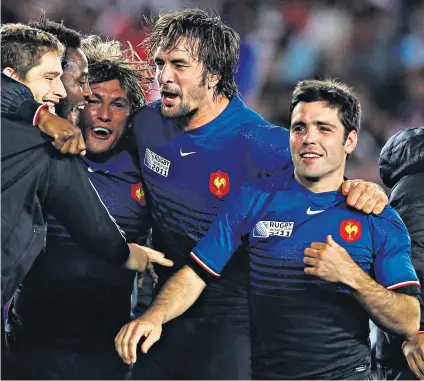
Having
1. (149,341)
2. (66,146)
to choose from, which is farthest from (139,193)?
(149,341)

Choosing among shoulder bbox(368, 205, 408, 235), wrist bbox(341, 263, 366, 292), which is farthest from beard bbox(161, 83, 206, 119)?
wrist bbox(341, 263, 366, 292)

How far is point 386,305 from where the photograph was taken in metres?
3.05

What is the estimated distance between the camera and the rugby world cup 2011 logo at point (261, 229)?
3.25 meters

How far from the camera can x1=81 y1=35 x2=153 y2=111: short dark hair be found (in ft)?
13.2

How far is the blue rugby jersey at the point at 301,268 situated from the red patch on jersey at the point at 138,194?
64 cm

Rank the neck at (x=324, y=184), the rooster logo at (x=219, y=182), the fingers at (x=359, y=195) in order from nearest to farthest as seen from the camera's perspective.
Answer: the fingers at (x=359, y=195), the neck at (x=324, y=184), the rooster logo at (x=219, y=182)

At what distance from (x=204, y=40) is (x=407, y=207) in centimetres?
117

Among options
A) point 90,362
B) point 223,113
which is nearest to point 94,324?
point 90,362

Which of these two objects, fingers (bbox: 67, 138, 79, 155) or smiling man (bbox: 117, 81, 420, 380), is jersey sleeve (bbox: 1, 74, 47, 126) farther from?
smiling man (bbox: 117, 81, 420, 380)

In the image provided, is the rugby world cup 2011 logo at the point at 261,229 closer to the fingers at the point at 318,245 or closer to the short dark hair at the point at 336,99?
the fingers at the point at 318,245

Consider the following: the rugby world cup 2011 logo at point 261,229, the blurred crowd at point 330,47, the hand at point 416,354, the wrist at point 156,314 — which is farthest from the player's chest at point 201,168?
the blurred crowd at point 330,47

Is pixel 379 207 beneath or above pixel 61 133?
beneath

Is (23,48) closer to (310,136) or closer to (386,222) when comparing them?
(310,136)

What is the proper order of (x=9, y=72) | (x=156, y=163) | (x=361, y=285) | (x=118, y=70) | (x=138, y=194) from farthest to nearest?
(x=118, y=70) → (x=138, y=194) → (x=156, y=163) → (x=9, y=72) → (x=361, y=285)
